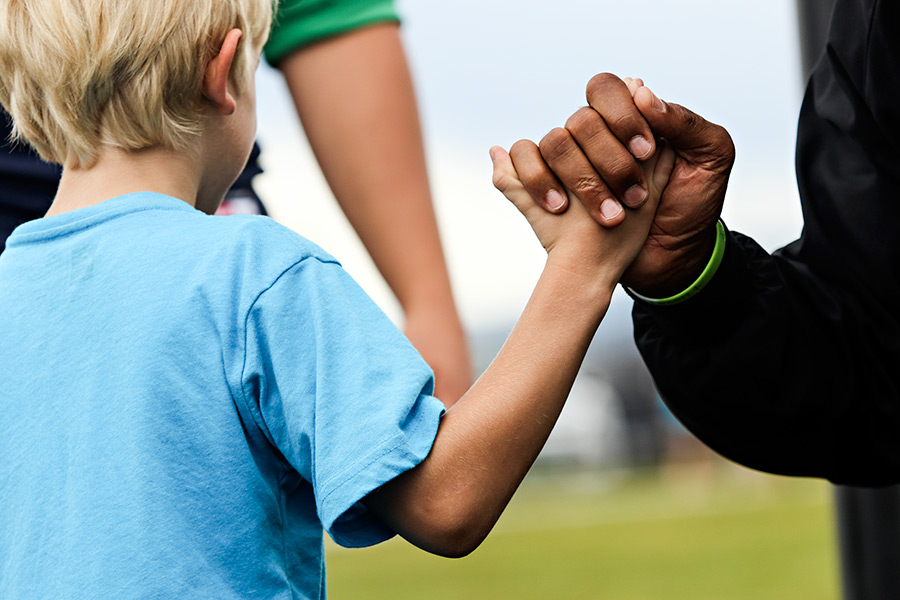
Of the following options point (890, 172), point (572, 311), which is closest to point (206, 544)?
point (572, 311)

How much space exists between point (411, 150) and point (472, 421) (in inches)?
27.9

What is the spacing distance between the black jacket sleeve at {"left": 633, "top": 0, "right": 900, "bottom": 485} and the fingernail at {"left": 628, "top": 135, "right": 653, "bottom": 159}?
0.33 metres

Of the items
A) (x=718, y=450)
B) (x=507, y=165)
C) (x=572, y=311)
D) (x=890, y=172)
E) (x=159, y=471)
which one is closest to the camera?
(x=159, y=471)

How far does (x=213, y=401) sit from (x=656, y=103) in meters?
0.59

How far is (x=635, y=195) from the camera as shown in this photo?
1205 mm

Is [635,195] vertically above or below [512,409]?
above

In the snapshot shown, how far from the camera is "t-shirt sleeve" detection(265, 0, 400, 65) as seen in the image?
1604mm

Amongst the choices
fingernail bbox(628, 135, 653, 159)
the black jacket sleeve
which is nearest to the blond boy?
fingernail bbox(628, 135, 653, 159)

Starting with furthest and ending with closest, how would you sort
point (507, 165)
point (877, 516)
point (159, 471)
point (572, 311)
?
point (877, 516), point (507, 165), point (572, 311), point (159, 471)

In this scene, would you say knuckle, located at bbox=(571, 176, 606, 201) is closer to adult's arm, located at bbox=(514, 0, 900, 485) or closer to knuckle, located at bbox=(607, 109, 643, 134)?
knuckle, located at bbox=(607, 109, 643, 134)

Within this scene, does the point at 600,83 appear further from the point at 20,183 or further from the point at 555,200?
the point at 20,183


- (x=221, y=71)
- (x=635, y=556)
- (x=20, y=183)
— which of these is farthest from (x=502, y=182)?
(x=635, y=556)

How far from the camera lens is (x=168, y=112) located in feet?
3.95

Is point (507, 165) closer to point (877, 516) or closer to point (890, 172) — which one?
point (890, 172)
